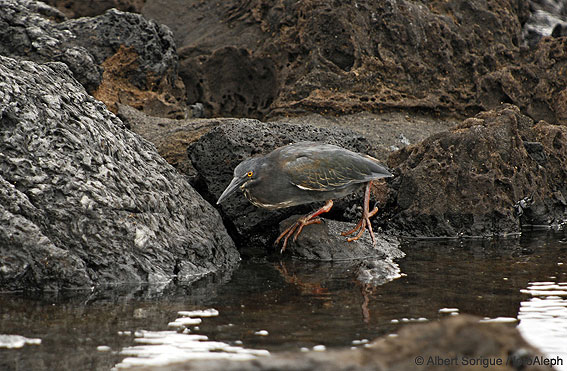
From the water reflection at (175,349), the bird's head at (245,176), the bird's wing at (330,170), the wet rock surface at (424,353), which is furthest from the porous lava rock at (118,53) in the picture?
the wet rock surface at (424,353)

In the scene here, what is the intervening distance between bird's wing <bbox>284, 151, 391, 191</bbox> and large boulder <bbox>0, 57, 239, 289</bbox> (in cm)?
92

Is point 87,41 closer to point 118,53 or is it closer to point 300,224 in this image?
point 118,53

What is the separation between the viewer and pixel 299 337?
4.03 m

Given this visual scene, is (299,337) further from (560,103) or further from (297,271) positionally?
(560,103)

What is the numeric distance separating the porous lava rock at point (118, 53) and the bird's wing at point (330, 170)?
3.73 meters

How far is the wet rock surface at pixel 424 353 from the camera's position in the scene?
2.37 m

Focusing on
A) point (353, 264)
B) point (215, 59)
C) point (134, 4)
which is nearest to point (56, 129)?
point (353, 264)

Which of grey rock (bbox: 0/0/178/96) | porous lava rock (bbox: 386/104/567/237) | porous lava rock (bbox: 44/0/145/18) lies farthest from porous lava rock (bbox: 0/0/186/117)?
porous lava rock (bbox: 386/104/567/237)

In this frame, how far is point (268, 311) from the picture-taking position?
4.65 m

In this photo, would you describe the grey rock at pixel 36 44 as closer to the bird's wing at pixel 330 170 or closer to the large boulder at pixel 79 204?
the large boulder at pixel 79 204

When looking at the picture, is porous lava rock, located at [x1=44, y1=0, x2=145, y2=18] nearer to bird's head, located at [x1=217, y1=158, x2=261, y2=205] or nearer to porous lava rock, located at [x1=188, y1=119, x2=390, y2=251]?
porous lava rock, located at [x1=188, y1=119, x2=390, y2=251]

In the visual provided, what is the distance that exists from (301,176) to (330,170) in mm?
305

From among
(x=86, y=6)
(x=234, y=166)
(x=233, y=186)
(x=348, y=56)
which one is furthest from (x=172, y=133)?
(x=86, y=6)

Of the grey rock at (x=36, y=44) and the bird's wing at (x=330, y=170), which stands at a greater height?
the grey rock at (x=36, y=44)
